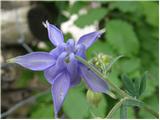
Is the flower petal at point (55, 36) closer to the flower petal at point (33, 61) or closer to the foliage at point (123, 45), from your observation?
the flower petal at point (33, 61)

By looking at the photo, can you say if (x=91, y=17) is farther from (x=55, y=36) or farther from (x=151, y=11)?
(x=55, y=36)

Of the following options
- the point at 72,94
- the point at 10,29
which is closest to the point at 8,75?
the point at 10,29

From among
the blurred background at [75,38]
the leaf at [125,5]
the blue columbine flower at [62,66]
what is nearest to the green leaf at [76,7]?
the blurred background at [75,38]

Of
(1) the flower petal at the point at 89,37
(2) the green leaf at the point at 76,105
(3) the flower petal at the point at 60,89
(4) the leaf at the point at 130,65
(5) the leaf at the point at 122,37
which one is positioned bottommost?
(2) the green leaf at the point at 76,105

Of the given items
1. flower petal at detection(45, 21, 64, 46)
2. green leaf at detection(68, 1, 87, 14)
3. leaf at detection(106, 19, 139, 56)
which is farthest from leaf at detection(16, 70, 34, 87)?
flower petal at detection(45, 21, 64, 46)

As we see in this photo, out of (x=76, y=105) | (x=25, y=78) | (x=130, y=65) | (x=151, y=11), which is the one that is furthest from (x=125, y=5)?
(x=25, y=78)

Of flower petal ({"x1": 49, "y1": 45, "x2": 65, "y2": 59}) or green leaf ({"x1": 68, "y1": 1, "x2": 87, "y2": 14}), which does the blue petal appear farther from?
green leaf ({"x1": 68, "y1": 1, "x2": 87, "y2": 14})

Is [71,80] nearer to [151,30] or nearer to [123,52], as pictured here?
[123,52]

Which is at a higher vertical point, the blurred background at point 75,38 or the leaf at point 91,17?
the leaf at point 91,17
